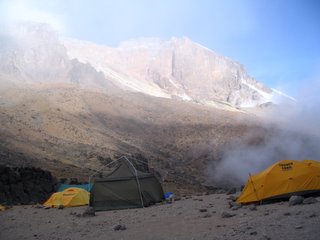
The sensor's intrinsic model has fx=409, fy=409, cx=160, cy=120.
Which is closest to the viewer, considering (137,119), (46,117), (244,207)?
(244,207)

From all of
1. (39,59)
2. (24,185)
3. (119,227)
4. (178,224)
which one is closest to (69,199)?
(24,185)

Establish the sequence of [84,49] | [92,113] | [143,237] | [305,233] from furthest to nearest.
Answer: [84,49] → [92,113] → [143,237] → [305,233]

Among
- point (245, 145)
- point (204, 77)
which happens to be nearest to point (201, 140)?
point (245, 145)

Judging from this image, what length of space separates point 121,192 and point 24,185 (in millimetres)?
9004

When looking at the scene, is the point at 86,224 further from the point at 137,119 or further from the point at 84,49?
the point at 84,49

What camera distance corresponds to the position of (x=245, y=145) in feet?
182

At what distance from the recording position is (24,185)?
22.1 m

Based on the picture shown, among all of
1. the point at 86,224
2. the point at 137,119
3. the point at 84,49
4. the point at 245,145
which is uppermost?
the point at 84,49

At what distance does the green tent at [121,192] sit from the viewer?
1516 cm

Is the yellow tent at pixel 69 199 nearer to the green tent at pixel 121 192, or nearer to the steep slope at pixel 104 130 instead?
the green tent at pixel 121 192

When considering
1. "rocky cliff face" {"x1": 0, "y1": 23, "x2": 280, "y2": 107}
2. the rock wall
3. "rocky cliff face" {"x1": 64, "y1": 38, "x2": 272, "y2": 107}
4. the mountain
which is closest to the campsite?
the rock wall

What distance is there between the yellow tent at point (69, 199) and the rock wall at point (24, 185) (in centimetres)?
402

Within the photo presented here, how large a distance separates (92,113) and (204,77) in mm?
93395

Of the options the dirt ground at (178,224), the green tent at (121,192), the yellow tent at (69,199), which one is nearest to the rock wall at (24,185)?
the yellow tent at (69,199)
